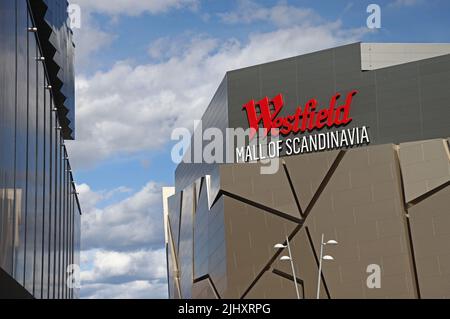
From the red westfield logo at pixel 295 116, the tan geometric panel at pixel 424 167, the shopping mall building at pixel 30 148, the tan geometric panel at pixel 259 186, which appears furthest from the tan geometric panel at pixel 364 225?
the shopping mall building at pixel 30 148

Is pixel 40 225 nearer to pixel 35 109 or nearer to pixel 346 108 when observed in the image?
pixel 35 109

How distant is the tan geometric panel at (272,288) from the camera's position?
53.7 metres

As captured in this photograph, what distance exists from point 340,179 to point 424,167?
5.31 m

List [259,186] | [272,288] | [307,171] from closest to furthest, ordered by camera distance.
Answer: [307,171] < [272,288] < [259,186]

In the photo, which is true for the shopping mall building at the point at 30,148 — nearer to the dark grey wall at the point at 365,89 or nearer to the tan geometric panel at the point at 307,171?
the dark grey wall at the point at 365,89

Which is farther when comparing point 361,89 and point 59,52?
point 361,89

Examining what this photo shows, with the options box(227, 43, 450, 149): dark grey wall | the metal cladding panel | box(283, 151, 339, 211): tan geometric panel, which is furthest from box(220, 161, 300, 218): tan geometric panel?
the metal cladding panel

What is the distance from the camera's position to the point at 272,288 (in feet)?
178

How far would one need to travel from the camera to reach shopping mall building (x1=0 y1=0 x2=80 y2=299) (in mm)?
23969

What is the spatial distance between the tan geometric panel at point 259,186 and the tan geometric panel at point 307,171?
640 mm

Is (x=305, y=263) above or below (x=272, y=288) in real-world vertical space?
above

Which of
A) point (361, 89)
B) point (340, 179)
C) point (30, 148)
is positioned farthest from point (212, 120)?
point (30, 148)

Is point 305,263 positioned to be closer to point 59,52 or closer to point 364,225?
point 364,225
